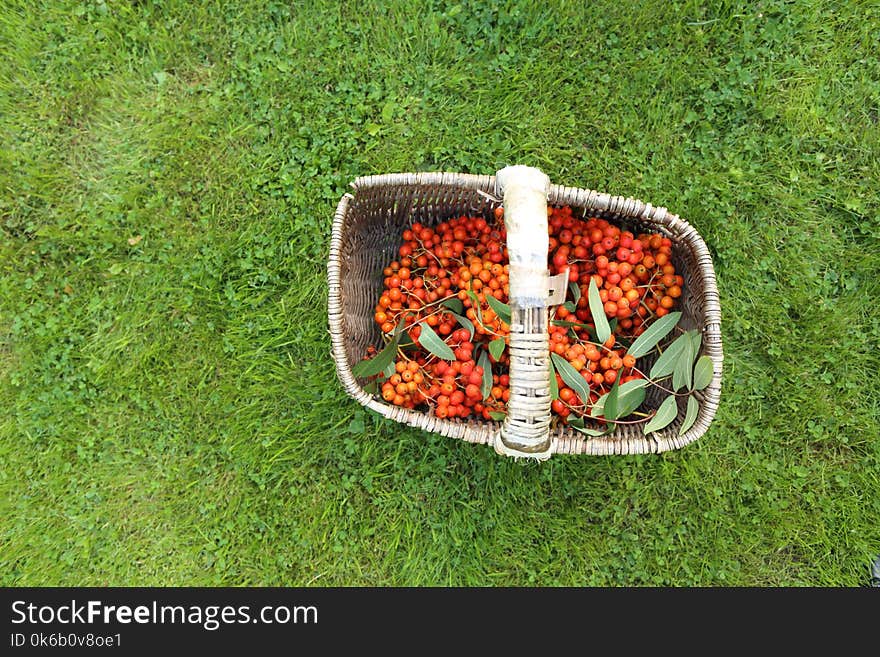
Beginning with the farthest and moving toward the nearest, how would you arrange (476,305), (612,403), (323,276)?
1. (323,276)
2. (476,305)
3. (612,403)

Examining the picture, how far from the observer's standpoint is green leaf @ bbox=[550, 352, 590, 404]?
6.84 ft

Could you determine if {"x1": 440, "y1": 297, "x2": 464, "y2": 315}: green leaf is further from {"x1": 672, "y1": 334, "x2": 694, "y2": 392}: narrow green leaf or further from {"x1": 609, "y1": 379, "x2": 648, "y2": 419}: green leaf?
{"x1": 672, "y1": 334, "x2": 694, "y2": 392}: narrow green leaf

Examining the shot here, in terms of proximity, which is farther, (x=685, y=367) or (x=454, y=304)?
(x=454, y=304)

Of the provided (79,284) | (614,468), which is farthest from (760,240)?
(79,284)

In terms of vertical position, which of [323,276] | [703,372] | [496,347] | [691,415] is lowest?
[691,415]

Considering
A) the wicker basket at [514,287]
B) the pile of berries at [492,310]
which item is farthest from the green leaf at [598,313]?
the wicker basket at [514,287]

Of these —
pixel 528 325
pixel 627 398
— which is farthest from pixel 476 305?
pixel 627 398

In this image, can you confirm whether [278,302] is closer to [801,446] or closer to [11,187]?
[11,187]

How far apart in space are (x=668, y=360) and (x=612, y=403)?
34cm

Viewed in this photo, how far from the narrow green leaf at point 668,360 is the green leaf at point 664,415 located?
10 centimetres

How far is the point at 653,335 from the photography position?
7.14 ft

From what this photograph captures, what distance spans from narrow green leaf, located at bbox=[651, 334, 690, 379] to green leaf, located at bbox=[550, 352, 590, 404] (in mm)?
291

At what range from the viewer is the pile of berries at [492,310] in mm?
2166

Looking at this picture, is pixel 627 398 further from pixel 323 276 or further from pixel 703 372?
pixel 323 276
